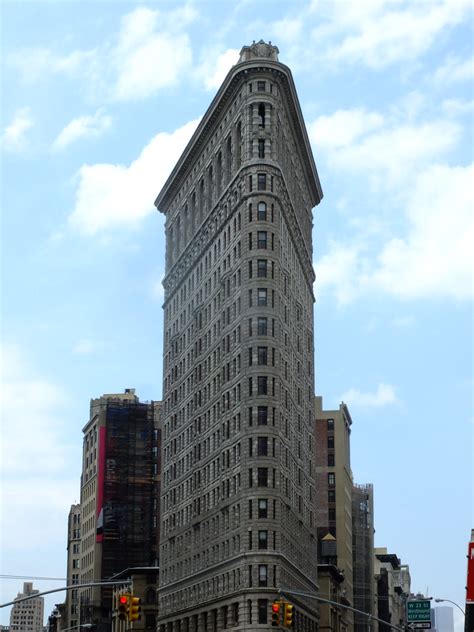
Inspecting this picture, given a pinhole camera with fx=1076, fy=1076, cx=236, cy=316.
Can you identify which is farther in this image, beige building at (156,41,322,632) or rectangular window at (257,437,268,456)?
beige building at (156,41,322,632)

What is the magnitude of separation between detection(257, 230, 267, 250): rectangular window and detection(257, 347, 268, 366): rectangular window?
1177 cm

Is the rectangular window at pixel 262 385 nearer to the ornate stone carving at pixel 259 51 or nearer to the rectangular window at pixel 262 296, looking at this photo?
the rectangular window at pixel 262 296

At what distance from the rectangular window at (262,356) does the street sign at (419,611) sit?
34027 mm

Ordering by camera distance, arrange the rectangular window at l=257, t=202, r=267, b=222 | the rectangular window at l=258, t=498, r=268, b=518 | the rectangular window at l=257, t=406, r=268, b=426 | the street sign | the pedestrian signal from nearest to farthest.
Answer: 1. the pedestrian signal
2. the street sign
3. the rectangular window at l=258, t=498, r=268, b=518
4. the rectangular window at l=257, t=406, r=268, b=426
5. the rectangular window at l=257, t=202, r=267, b=222

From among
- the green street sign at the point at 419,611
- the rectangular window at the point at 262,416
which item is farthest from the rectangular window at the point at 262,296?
the green street sign at the point at 419,611

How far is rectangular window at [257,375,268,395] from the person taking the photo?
381ft

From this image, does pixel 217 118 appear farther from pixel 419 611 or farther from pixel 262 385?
pixel 419 611

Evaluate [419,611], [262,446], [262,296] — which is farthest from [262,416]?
[419,611]

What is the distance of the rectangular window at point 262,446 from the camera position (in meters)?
114

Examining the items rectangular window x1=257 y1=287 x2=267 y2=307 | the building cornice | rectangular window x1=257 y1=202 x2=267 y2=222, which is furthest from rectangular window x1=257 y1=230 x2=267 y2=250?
the building cornice

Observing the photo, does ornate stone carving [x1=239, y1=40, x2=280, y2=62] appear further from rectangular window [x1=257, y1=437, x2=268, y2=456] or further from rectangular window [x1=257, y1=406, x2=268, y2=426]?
rectangular window [x1=257, y1=437, x2=268, y2=456]

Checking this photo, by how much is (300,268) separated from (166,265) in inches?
1060

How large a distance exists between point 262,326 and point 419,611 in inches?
1547

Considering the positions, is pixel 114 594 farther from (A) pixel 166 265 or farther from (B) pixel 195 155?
(B) pixel 195 155
